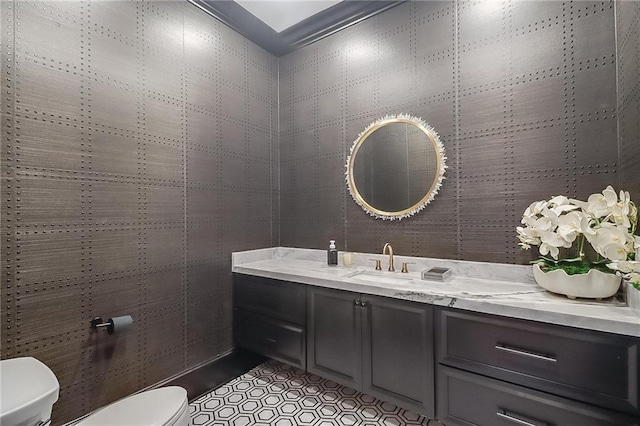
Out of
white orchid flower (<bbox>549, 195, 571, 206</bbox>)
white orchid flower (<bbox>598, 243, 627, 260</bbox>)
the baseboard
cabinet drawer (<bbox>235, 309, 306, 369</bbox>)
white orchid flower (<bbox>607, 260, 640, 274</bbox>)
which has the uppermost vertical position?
white orchid flower (<bbox>549, 195, 571, 206</bbox>)

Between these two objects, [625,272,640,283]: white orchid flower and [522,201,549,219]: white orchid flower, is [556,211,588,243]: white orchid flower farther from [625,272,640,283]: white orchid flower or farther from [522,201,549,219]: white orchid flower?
[625,272,640,283]: white orchid flower

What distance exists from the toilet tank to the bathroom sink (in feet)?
5.11

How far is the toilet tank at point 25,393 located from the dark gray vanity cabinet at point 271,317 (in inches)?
51.4

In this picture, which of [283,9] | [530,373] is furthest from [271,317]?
[283,9]

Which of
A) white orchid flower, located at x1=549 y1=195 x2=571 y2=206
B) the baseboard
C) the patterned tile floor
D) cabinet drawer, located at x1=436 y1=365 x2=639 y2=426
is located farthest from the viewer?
the baseboard

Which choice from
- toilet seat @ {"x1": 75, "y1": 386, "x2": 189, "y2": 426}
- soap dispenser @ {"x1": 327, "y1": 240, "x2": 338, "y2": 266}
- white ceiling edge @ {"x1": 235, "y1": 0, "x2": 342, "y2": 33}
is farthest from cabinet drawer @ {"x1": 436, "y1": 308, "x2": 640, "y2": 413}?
white ceiling edge @ {"x1": 235, "y1": 0, "x2": 342, "y2": 33}

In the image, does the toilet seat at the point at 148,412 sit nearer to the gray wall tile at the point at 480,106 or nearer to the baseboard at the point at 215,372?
the baseboard at the point at 215,372

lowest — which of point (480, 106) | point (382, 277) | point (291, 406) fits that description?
point (291, 406)

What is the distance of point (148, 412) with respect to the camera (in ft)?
4.58

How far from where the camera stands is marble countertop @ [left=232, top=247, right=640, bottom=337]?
125 cm

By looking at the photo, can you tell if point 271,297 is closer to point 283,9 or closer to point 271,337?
point 271,337

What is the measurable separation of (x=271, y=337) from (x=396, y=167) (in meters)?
1.67

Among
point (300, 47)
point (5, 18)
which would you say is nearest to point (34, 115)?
point (5, 18)

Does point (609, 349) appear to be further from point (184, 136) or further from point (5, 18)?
point (5, 18)
